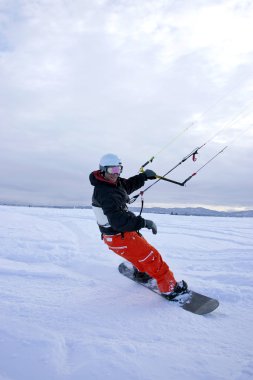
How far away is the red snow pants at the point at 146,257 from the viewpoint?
4680 millimetres

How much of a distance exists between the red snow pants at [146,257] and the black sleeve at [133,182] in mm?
1187

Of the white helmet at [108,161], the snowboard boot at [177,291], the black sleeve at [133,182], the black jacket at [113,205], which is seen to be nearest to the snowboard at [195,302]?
the snowboard boot at [177,291]

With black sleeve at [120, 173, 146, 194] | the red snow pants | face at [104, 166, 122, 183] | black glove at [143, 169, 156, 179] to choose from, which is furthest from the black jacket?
black glove at [143, 169, 156, 179]

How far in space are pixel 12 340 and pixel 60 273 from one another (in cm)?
276

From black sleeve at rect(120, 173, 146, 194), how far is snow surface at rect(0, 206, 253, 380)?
1.65 meters

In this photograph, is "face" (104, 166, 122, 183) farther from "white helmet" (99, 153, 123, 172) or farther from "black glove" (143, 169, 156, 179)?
"black glove" (143, 169, 156, 179)

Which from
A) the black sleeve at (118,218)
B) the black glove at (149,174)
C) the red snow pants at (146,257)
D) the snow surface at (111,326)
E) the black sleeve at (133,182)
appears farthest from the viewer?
the black glove at (149,174)

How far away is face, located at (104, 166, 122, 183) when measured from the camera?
4.98 m

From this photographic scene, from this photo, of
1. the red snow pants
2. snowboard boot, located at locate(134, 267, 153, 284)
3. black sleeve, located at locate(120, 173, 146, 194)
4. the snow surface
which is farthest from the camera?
black sleeve, located at locate(120, 173, 146, 194)

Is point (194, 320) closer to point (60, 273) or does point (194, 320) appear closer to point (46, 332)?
point (46, 332)

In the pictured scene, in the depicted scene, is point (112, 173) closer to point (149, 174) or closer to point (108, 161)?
point (108, 161)

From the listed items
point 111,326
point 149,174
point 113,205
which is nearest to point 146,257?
point 113,205

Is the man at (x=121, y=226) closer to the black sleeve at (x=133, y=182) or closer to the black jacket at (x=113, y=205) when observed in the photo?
the black jacket at (x=113, y=205)

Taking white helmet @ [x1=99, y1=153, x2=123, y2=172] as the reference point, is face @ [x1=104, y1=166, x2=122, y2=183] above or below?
below
